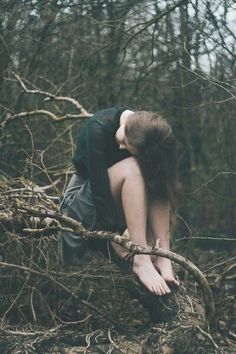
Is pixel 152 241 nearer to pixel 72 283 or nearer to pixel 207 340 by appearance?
pixel 207 340

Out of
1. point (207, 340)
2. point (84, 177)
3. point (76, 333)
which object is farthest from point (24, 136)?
point (207, 340)

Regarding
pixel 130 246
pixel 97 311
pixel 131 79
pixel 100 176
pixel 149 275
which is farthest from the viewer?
pixel 131 79

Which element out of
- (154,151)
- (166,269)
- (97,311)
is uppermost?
(154,151)

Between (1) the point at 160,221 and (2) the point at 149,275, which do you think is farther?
(1) the point at 160,221

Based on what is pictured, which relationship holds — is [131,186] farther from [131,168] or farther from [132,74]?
[132,74]

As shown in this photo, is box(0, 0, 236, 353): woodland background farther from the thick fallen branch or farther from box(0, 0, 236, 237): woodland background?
the thick fallen branch

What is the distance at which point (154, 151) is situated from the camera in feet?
12.3

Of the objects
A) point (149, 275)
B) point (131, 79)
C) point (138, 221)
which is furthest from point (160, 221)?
point (131, 79)

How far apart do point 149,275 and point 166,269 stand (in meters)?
0.13

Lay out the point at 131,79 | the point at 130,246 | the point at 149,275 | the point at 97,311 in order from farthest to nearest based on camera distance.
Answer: the point at 131,79 < the point at 97,311 < the point at 149,275 < the point at 130,246

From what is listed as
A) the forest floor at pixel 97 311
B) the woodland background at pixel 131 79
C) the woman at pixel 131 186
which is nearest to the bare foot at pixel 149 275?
the woman at pixel 131 186

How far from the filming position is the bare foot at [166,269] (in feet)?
12.1

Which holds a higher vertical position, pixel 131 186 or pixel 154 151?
pixel 154 151

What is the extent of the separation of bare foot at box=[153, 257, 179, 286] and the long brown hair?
331mm
